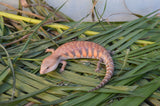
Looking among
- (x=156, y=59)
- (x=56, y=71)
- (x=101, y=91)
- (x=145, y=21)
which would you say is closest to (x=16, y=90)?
(x=56, y=71)

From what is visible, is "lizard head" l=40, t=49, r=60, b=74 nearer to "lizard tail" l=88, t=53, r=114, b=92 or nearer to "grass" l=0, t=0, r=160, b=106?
"grass" l=0, t=0, r=160, b=106

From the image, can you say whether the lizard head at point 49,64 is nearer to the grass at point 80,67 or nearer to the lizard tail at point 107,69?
the grass at point 80,67

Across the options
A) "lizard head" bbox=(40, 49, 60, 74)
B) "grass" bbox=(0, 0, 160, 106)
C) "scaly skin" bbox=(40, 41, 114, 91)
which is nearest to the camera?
"grass" bbox=(0, 0, 160, 106)

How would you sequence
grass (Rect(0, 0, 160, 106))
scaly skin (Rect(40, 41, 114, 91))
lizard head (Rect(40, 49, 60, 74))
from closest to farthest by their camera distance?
grass (Rect(0, 0, 160, 106)), lizard head (Rect(40, 49, 60, 74)), scaly skin (Rect(40, 41, 114, 91))

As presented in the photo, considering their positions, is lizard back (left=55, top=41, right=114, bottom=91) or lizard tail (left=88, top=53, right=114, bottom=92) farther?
lizard back (left=55, top=41, right=114, bottom=91)

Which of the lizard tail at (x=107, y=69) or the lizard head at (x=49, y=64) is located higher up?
the lizard head at (x=49, y=64)

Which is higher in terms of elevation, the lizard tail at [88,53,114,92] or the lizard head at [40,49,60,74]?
the lizard head at [40,49,60,74]

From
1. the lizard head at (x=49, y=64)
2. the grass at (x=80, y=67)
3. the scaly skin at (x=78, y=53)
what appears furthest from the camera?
the scaly skin at (x=78, y=53)

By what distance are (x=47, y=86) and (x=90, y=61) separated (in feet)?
1.92

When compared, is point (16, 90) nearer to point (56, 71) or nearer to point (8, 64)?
point (8, 64)

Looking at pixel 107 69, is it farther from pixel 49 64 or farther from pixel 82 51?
pixel 49 64

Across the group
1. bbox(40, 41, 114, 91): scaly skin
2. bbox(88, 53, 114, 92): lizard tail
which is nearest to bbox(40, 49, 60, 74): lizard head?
bbox(40, 41, 114, 91): scaly skin

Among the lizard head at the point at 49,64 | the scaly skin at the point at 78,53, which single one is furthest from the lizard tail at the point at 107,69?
the lizard head at the point at 49,64

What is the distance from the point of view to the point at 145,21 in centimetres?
182
